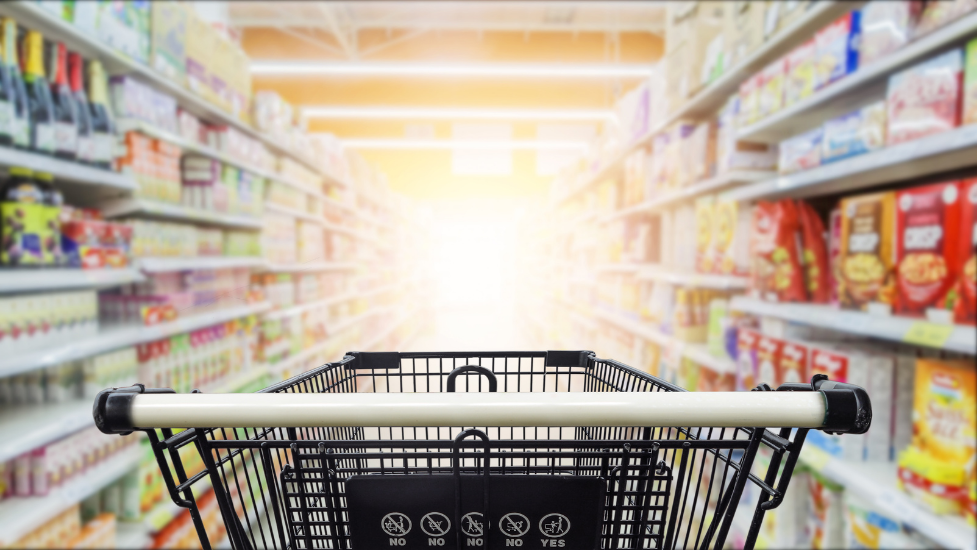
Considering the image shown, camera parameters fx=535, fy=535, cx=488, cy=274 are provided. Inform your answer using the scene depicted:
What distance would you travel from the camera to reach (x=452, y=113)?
321 inches

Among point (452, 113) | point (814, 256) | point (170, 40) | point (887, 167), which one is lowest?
point (814, 256)

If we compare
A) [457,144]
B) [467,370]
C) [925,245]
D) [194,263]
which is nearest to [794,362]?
[925,245]

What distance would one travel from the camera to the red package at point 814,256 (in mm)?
1774

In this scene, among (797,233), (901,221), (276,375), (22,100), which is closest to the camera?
(901,221)

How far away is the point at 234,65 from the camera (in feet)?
9.57

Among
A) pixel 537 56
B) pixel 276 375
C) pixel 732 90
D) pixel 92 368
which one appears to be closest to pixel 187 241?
pixel 92 368

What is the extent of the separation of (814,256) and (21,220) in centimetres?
251

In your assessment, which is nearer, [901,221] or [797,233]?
[901,221]

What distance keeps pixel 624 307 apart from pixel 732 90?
159 centimetres

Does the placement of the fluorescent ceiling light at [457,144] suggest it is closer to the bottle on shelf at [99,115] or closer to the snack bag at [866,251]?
A: the bottle on shelf at [99,115]

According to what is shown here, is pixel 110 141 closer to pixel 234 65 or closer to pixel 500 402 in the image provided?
pixel 234 65

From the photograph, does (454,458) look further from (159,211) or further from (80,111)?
(159,211)

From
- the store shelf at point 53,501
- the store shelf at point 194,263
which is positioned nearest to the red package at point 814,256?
the store shelf at point 194,263

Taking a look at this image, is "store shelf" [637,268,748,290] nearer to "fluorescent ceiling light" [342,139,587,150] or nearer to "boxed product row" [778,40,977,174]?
"boxed product row" [778,40,977,174]
